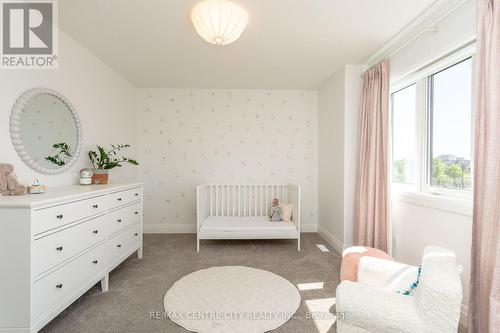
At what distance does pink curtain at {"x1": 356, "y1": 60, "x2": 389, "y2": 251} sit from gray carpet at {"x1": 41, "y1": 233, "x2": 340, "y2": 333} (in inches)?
22.5

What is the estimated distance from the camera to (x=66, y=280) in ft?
5.37

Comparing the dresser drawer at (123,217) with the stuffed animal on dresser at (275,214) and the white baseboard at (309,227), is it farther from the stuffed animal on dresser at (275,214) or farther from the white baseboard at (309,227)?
the white baseboard at (309,227)

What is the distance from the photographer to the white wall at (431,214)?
1715 millimetres

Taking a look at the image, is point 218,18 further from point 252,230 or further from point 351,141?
point 252,230

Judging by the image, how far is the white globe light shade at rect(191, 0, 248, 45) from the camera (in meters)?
1.62

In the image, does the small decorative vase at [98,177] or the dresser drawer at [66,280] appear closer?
the dresser drawer at [66,280]

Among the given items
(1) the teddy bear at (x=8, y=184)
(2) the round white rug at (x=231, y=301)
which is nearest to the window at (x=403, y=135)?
(2) the round white rug at (x=231, y=301)

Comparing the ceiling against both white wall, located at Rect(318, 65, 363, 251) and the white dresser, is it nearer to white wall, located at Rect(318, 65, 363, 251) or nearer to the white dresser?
white wall, located at Rect(318, 65, 363, 251)

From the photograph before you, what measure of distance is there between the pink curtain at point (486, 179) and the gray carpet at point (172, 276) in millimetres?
894

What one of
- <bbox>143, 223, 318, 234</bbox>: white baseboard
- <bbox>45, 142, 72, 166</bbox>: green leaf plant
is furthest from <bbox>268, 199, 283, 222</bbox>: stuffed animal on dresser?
<bbox>45, 142, 72, 166</bbox>: green leaf plant

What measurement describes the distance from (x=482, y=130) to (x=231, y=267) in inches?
93.7

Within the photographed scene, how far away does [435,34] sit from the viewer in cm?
200

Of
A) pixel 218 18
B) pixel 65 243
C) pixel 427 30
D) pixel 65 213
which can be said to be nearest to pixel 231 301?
pixel 65 243

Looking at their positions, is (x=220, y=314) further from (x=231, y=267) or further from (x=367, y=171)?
(x=367, y=171)
